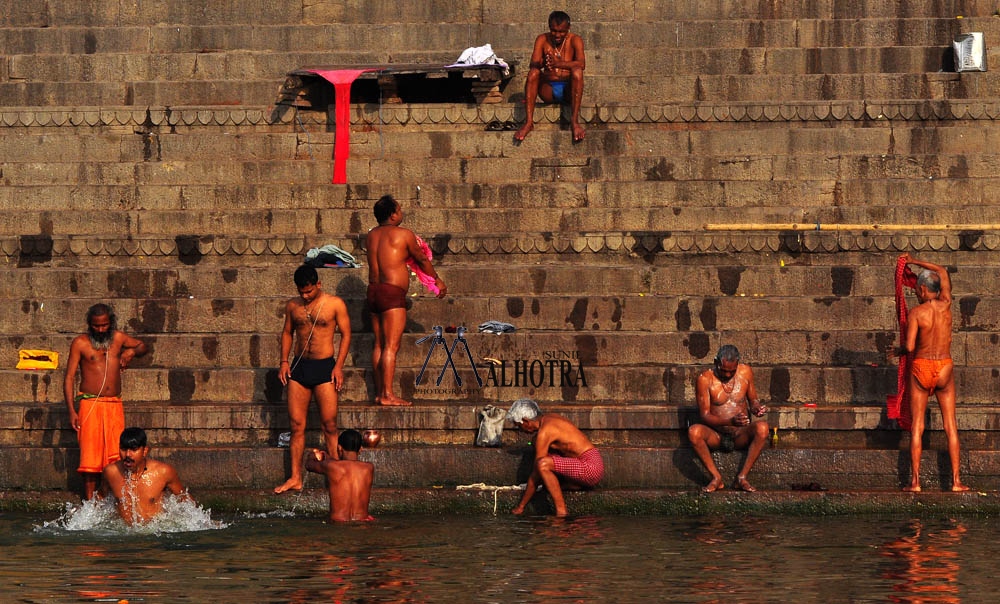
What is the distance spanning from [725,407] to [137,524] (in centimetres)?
437

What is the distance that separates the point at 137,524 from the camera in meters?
11.3

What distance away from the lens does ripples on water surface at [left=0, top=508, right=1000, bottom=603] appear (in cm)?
876

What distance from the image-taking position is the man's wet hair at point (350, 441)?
11484mm

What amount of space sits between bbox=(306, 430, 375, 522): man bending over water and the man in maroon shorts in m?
1.15

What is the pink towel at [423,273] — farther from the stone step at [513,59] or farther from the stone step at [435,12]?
the stone step at [435,12]

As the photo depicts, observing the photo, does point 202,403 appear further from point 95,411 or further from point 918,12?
point 918,12

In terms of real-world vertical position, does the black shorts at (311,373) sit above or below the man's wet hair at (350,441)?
above

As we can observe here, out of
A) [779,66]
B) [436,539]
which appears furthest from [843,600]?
[779,66]

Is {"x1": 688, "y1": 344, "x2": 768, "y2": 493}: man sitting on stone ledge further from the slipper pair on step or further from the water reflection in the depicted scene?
the slipper pair on step

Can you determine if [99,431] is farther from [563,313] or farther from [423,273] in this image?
[563,313]

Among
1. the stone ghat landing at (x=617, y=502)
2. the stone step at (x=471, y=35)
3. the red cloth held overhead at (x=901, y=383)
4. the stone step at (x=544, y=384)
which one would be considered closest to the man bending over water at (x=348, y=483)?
the stone ghat landing at (x=617, y=502)

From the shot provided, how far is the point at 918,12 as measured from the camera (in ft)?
54.5

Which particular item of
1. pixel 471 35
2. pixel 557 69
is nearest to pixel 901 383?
pixel 557 69

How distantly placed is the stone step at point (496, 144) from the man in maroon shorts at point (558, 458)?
4.12 meters
